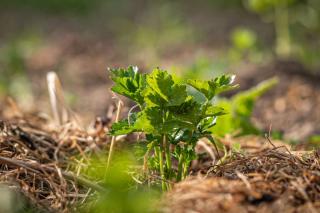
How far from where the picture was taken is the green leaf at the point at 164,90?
5.87 feet

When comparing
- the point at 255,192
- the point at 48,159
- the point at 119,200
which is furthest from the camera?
the point at 48,159

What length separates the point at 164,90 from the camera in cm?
179

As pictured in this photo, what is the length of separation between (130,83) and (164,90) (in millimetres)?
144

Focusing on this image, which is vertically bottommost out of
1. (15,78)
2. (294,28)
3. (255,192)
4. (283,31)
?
(255,192)

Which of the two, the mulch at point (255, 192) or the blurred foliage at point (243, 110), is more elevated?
the blurred foliage at point (243, 110)

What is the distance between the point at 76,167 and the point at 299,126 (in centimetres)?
205

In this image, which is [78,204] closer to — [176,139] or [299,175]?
[176,139]

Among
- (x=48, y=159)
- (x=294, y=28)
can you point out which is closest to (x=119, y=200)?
(x=48, y=159)

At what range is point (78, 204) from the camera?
1.88 metres

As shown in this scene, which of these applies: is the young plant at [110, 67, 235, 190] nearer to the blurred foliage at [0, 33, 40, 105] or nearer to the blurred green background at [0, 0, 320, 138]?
the blurred green background at [0, 0, 320, 138]

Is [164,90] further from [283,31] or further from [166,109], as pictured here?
[283,31]

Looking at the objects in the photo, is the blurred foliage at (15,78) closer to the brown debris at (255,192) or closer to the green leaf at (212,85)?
the green leaf at (212,85)

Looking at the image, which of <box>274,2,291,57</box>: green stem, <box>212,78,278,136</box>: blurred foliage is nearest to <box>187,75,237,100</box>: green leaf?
<box>212,78,278,136</box>: blurred foliage

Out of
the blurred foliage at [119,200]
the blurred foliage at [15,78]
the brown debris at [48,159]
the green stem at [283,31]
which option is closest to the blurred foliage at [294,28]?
the green stem at [283,31]
